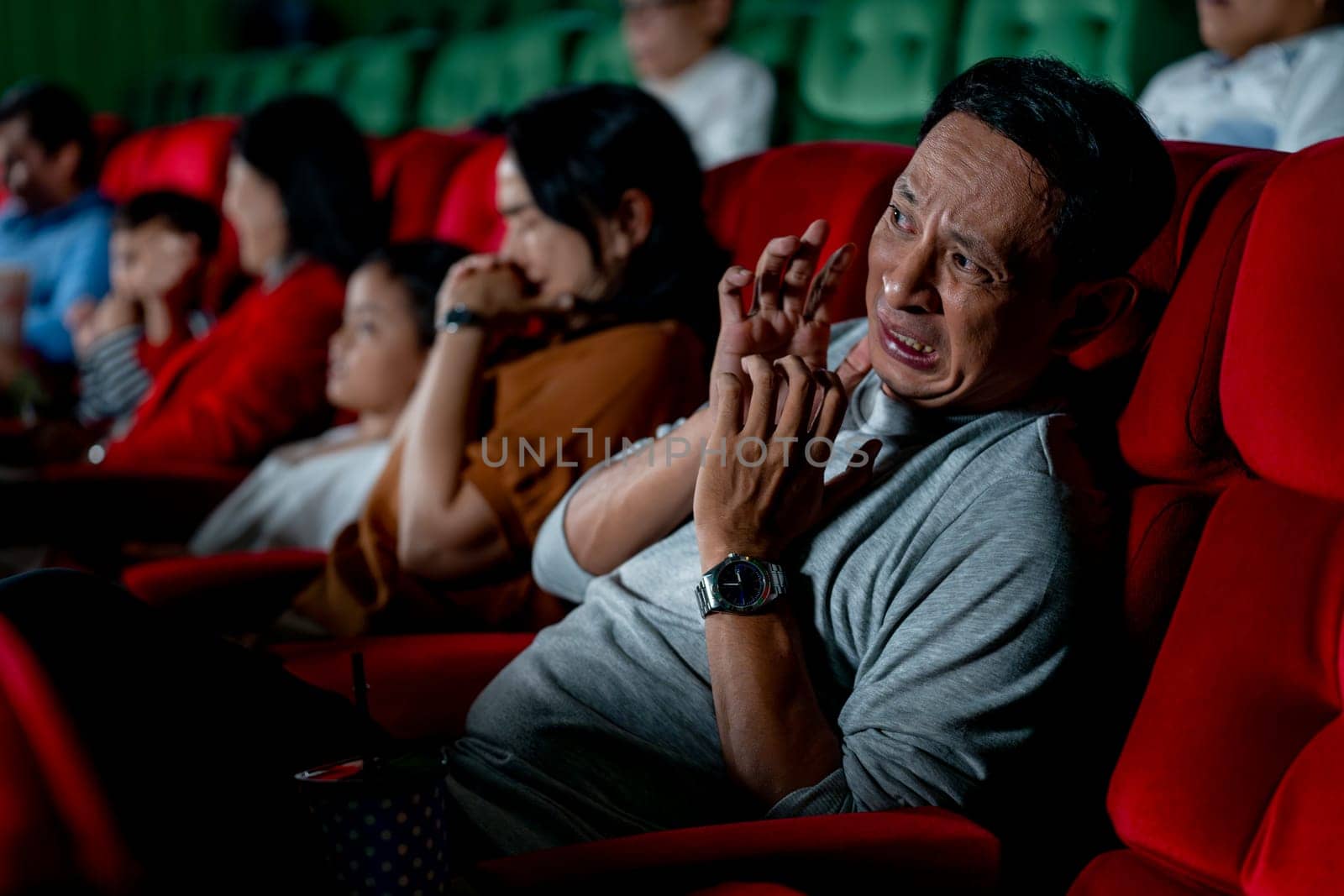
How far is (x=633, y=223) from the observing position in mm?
1564

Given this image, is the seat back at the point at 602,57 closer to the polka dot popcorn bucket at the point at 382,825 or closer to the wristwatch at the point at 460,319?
the wristwatch at the point at 460,319

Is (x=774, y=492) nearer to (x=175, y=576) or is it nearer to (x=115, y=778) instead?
(x=115, y=778)

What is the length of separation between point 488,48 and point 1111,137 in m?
3.36

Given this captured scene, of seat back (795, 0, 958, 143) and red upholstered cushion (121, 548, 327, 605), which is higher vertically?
seat back (795, 0, 958, 143)

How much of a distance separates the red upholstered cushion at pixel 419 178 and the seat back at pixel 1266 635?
→ 6.04 feet

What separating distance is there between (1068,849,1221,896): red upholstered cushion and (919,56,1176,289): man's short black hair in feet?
1.45

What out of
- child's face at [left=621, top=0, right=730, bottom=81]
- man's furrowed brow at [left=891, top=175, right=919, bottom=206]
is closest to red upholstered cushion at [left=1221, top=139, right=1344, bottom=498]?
man's furrowed brow at [left=891, top=175, right=919, bottom=206]

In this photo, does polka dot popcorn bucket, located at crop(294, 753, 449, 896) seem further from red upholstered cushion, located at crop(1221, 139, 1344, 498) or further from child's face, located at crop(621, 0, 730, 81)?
child's face, located at crop(621, 0, 730, 81)

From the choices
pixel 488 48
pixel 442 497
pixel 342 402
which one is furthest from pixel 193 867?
pixel 488 48

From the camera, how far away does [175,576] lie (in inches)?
60.7

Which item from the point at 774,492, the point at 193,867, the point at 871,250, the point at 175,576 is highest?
the point at 871,250

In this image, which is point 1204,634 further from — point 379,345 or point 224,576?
point 379,345

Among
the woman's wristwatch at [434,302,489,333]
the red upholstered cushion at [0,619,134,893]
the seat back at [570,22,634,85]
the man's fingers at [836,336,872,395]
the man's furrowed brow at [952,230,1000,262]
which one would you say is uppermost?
the seat back at [570,22,634,85]

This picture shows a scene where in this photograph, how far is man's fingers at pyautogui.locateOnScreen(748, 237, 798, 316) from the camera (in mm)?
1111
